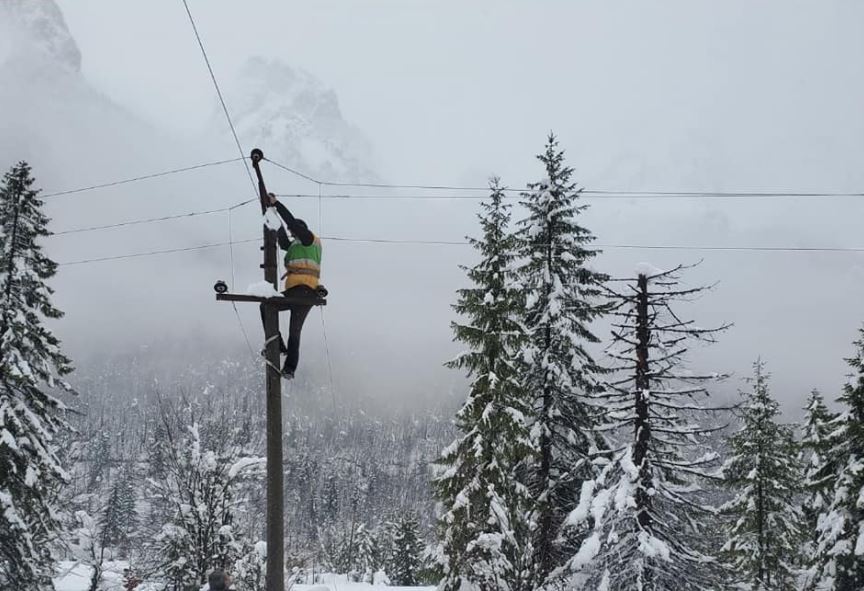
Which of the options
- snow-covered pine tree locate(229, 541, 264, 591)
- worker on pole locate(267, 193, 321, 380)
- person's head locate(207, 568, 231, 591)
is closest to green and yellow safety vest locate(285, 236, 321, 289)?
worker on pole locate(267, 193, 321, 380)

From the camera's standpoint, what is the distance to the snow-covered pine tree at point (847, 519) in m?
17.6

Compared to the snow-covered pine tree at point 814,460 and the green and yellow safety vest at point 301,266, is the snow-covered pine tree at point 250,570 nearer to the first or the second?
the green and yellow safety vest at point 301,266

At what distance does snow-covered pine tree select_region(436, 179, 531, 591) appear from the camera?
17391mm

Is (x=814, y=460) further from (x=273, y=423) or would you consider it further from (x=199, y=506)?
(x=273, y=423)

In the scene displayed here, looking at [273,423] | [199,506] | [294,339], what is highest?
[294,339]

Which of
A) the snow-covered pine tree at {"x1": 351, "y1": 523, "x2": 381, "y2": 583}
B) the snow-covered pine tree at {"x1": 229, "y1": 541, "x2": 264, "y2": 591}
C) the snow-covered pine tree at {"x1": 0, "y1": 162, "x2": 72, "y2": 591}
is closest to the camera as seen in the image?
the snow-covered pine tree at {"x1": 229, "y1": 541, "x2": 264, "y2": 591}

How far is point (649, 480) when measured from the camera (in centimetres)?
1372

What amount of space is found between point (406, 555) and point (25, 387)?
4513 cm

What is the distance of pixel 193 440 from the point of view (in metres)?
17.4

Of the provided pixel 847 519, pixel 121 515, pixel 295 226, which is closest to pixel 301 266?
pixel 295 226

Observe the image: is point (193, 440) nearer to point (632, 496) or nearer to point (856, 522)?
point (632, 496)

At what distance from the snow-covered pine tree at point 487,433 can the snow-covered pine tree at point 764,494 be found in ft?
43.6

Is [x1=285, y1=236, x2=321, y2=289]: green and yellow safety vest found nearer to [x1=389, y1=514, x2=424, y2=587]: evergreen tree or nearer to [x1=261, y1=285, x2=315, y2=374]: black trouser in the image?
[x1=261, y1=285, x2=315, y2=374]: black trouser

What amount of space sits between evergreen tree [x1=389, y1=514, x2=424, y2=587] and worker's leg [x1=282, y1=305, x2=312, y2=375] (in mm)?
51054
